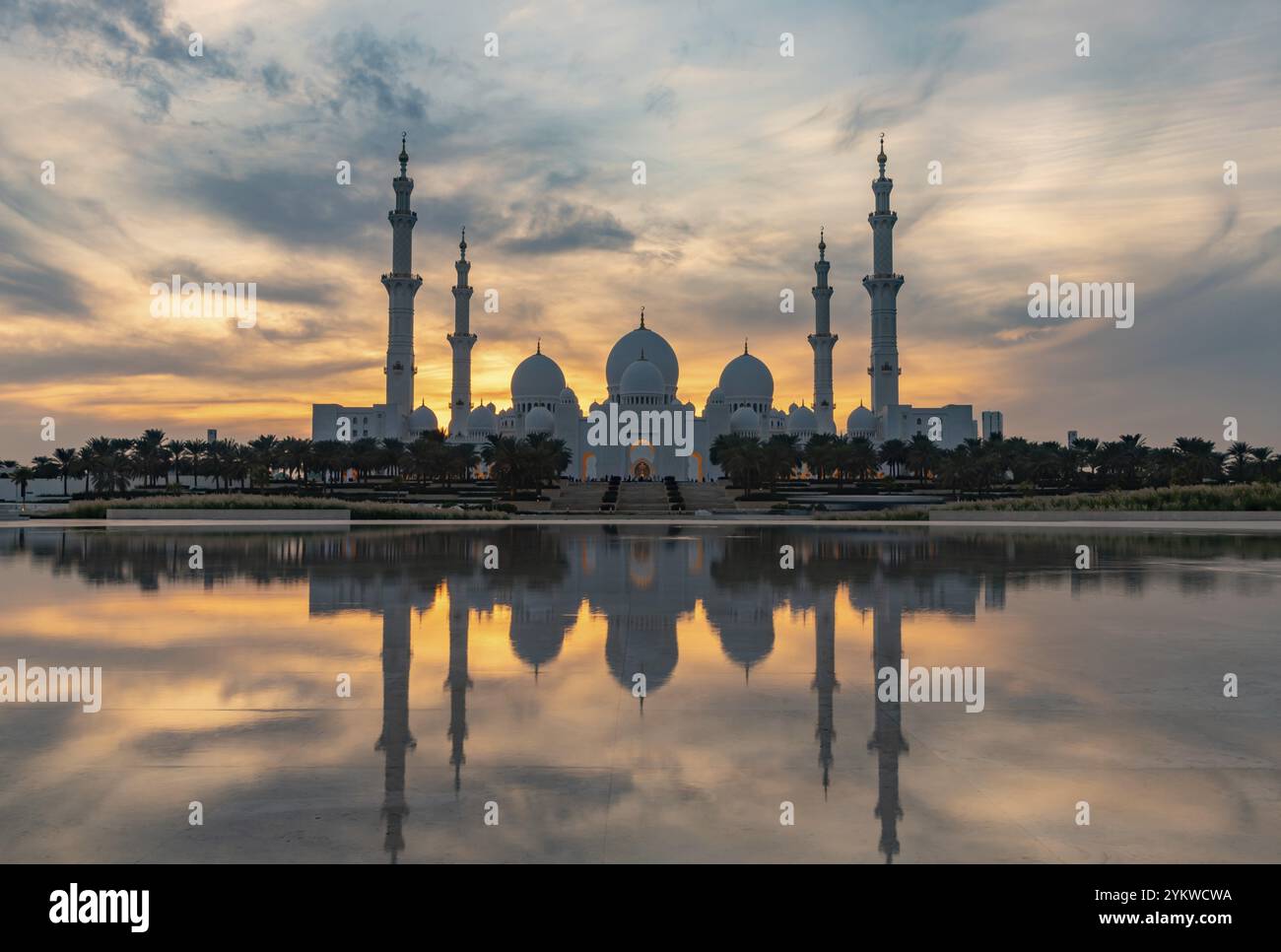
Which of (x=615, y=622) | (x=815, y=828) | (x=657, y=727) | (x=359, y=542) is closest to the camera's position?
(x=815, y=828)

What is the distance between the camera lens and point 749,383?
109 metres

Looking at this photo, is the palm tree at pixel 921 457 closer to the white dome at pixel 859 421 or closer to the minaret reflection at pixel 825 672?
the white dome at pixel 859 421

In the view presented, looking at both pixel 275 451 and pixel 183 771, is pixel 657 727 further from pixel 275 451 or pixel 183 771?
pixel 275 451

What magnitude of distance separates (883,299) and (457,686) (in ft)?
290

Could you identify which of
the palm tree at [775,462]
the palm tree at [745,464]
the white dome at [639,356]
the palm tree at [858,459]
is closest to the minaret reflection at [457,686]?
the palm tree at [745,464]

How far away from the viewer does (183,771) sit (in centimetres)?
596

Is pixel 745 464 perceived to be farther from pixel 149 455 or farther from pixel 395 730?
pixel 395 730

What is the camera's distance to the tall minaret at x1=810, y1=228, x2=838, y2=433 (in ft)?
328

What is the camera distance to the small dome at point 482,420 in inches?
4532

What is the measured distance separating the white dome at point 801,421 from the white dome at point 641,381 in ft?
74.9
